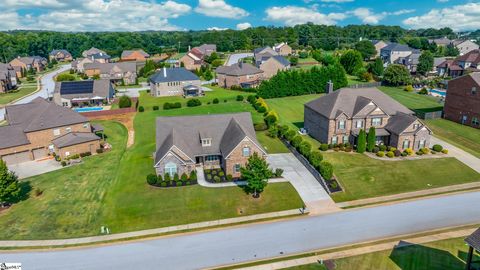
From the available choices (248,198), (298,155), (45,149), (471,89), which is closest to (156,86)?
(45,149)

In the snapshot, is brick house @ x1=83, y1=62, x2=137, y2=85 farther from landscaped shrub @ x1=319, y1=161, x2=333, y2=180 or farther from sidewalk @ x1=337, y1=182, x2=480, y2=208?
sidewalk @ x1=337, y1=182, x2=480, y2=208

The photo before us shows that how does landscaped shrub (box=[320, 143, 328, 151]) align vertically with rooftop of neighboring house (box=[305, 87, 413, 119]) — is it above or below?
below

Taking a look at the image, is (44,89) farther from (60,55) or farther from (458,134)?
(458,134)

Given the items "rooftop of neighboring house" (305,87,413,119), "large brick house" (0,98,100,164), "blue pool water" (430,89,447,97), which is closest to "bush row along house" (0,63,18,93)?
"large brick house" (0,98,100,164)

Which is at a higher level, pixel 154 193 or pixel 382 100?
pixel 382 100

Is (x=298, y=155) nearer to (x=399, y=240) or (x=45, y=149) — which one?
(x=399, y=240)

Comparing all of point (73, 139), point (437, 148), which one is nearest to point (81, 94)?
point (73, 139)

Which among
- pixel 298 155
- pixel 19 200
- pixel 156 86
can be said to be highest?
pixel 156 86
